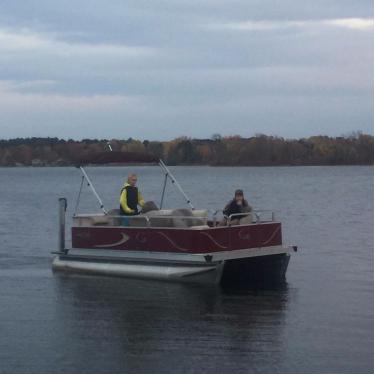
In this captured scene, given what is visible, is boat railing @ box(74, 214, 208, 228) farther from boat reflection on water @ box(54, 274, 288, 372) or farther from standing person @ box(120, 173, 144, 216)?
boat reflection on water @ box(54, 274, 288, 372)

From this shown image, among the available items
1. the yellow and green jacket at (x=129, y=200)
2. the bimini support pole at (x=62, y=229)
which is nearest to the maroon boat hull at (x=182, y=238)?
the yellow and green jacket at (x=129, y=200)

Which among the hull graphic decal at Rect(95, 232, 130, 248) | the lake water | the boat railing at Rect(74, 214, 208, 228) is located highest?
the boat railing at Rect(74, 214, 208, 228)

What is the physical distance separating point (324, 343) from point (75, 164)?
9365mm

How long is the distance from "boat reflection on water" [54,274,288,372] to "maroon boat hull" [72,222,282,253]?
0.67 m

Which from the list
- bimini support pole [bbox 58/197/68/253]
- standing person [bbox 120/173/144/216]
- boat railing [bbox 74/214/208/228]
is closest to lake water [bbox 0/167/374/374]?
bimini support pole [bbox 58/197/68/253]

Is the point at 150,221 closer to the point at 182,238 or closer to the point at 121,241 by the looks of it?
the point at 121,241

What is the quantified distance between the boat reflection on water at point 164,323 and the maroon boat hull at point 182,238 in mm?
667

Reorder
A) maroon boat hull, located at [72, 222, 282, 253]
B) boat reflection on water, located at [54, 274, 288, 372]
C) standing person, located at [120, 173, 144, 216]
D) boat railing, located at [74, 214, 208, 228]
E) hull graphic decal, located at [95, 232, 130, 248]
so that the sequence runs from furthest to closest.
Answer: standing person, located at [120, 173, 144, 216], hull graphic decal, located at [95, 232, 130, 248], boat railing, located at [74, 214, 208, 228], maroon boat hull, located at [72, 222, 282, 253], boat reflection on water, located at [54, 274, 288, 372]

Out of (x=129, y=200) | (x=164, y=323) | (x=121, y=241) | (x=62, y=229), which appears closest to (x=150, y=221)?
(x=121, y=241)

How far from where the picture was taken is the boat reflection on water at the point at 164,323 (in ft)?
37.1

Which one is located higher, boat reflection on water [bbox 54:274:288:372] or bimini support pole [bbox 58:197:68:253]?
bimini support pole [bbox 58:197:68:253]

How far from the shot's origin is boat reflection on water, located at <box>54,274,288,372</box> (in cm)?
1132

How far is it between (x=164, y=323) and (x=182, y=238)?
10.6ft

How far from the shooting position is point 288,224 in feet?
112
